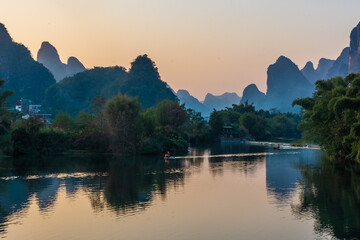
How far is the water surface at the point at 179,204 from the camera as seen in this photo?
20.9 m

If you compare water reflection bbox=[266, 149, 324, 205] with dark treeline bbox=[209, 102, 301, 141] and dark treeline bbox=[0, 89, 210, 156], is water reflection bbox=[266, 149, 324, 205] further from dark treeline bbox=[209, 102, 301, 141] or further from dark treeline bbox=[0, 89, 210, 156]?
dark treeline bbox=[209, 102, 301, 141]

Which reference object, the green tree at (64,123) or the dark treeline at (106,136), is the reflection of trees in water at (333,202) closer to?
the dark treeline at (106,136)

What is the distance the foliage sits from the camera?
4722cm

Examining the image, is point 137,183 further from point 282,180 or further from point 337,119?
point 337,119

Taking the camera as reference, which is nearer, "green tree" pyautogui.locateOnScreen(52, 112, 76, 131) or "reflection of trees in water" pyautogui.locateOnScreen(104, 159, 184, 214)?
"reflection of trees in water" pyautogui.locateOnScreen(104, 159, 184, 214)

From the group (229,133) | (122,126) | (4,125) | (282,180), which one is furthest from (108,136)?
(229,133)

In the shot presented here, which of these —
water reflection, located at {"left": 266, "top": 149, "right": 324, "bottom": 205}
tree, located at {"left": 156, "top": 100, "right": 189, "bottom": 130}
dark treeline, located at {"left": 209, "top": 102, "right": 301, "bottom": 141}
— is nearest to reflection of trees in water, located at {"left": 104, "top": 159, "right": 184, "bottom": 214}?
water reflection, located at {"left": 266, "top": 149, "right": 324, "bottom": 205}

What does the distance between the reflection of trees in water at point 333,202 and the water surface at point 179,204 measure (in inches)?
2.1

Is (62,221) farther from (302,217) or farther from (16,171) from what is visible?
(16,171)

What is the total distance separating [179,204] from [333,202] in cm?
1061

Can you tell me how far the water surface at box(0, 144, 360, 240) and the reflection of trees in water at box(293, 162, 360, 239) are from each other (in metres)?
0.05

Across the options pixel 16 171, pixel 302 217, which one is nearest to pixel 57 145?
pixel 16 171

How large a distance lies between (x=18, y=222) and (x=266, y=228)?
547 inches

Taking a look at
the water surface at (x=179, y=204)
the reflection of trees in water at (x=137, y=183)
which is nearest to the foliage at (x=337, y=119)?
the water surface at (x=179, y=204)
